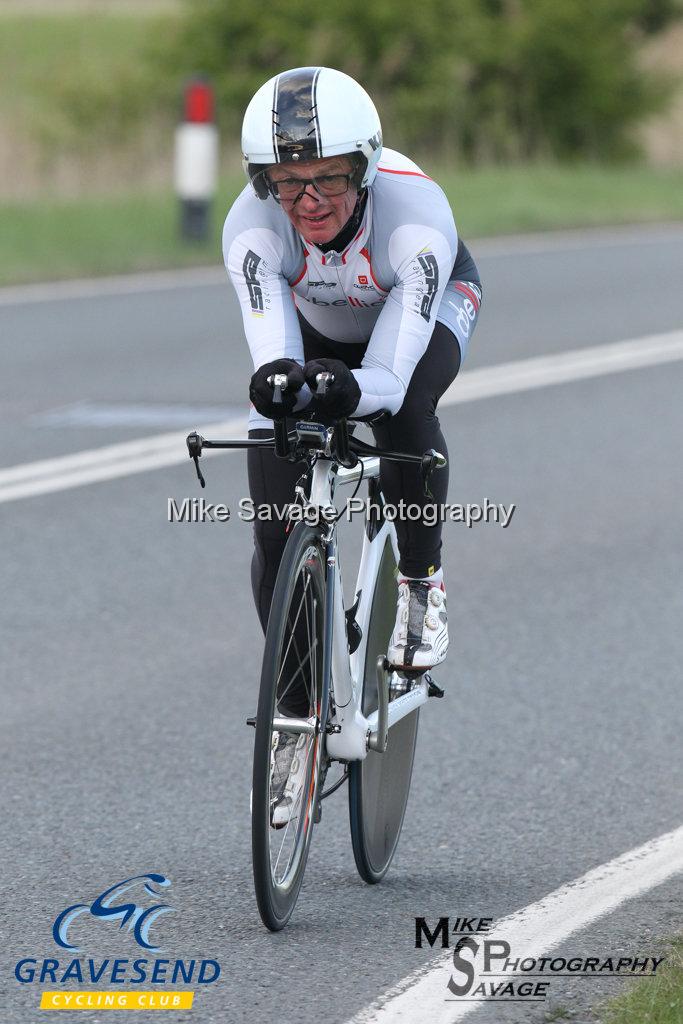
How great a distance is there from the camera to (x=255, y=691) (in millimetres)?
6059

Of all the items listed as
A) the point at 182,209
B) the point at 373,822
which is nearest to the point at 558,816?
the point at 373,822

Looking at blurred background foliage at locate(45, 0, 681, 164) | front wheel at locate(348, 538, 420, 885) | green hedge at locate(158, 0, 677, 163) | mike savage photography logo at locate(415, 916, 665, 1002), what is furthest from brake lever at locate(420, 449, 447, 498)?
green hedge at locate(158, 0, 677, 163)

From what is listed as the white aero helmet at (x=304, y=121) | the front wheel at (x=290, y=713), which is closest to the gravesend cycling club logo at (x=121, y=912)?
the front wheel at (x=290, y=713)

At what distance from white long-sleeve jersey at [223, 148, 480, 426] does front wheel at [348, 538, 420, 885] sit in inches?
27.0

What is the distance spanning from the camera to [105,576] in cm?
729

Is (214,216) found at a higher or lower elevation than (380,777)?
lower

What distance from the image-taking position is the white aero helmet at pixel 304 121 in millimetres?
→ 3854

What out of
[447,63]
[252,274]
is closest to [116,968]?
[252,274]

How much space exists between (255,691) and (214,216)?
40.4ft

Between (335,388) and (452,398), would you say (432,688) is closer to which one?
(335,388)

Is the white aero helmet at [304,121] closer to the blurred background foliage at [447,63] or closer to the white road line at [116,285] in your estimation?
the white road line at [116,285]

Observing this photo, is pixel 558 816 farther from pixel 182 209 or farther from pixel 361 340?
pixel 182 209

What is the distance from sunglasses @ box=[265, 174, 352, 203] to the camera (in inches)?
156

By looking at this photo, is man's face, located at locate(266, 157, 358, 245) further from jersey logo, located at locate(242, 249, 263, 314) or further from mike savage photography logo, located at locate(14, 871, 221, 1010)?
mike savage photography logo, located at locate(14, 871, 221, 1010)
